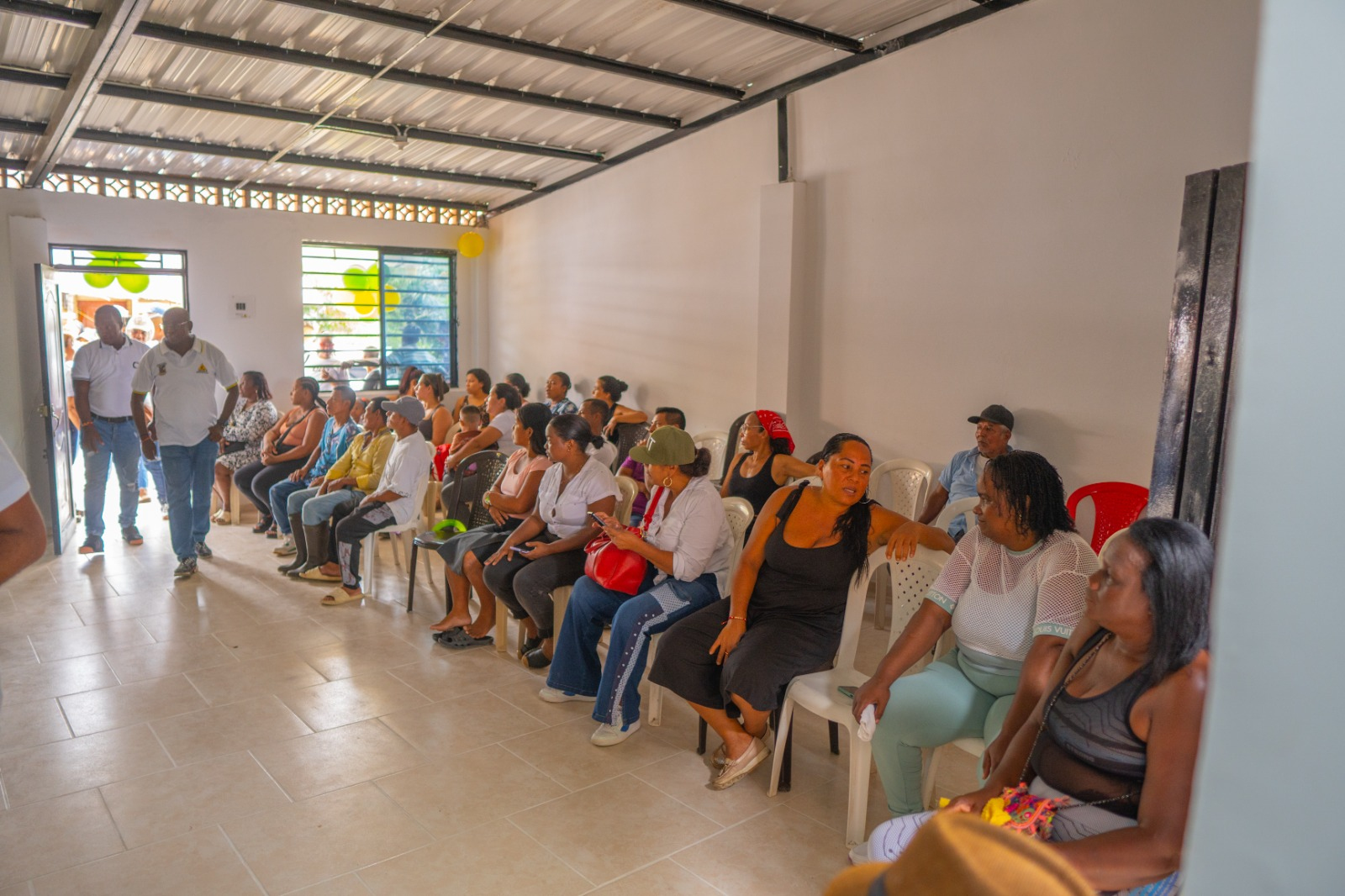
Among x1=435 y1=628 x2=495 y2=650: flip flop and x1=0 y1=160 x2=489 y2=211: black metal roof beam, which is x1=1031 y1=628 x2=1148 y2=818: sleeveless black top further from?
x1=0 y1=160 x2=489 y2=211: black metal roof beam

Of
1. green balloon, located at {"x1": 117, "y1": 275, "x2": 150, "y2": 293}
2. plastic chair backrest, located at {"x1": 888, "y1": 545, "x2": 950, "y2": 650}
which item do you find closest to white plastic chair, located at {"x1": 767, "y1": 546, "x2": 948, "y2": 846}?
plastic chair backrest, located at {"x1": 888, "y1": 545, "x2": 950, "y2": 650}

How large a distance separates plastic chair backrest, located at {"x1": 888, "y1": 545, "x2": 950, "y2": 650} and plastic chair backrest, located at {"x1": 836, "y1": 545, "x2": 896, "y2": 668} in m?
0.06

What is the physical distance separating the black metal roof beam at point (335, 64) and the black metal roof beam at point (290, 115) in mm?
1114

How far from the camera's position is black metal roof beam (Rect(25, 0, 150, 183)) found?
4.21 m

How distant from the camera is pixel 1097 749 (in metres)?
1.83

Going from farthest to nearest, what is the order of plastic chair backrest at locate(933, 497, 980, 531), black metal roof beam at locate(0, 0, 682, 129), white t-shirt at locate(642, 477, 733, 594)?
1. black metal roof beam at locate(0, 0, 682, 129)
2. plastic chair backrest at locate(933, 497, 980, 531)
3. white t-shirt at locate(642, 477, 733, 594)

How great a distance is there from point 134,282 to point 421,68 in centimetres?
474

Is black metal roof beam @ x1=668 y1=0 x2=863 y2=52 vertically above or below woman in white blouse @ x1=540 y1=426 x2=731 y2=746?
above

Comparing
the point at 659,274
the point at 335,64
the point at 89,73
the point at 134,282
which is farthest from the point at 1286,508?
the point at 134,282

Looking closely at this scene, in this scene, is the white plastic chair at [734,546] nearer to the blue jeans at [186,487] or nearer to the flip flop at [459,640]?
the flip flop at [459,640]

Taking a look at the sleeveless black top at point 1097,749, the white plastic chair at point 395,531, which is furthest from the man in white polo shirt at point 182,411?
the sleeveless black top at point 1097,749

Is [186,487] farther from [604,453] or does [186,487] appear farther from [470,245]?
[470,245]

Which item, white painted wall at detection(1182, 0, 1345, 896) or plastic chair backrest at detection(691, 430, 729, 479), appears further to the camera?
plastic chair backrest at detection(691, 430, 729, 479)

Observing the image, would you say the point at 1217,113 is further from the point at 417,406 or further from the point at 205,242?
the point at 205,242
